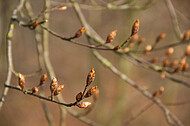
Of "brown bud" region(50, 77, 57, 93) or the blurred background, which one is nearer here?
"brown bud" region(50, 77, 57, 93)

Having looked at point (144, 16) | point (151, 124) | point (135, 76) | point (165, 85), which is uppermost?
point (144, 16)

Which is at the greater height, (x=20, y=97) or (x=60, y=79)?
(x=20, y=97)

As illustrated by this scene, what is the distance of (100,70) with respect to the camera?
1195cm

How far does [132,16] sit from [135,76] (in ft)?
17.6

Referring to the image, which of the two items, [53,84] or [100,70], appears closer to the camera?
[53,84]

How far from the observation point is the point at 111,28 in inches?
406

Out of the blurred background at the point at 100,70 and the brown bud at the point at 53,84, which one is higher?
the brown bud at the point at 53,84

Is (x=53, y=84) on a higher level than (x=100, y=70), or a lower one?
higher

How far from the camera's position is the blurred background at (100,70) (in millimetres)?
5457

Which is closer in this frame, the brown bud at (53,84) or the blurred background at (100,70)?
the brown bud at (53,84)

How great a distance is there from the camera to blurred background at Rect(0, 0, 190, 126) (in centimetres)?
546

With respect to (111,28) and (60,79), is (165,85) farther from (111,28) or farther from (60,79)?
(60,79)

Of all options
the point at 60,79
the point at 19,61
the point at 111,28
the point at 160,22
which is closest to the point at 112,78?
the point at 60,79

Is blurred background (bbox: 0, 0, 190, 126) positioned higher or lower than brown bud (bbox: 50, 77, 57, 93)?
lower
